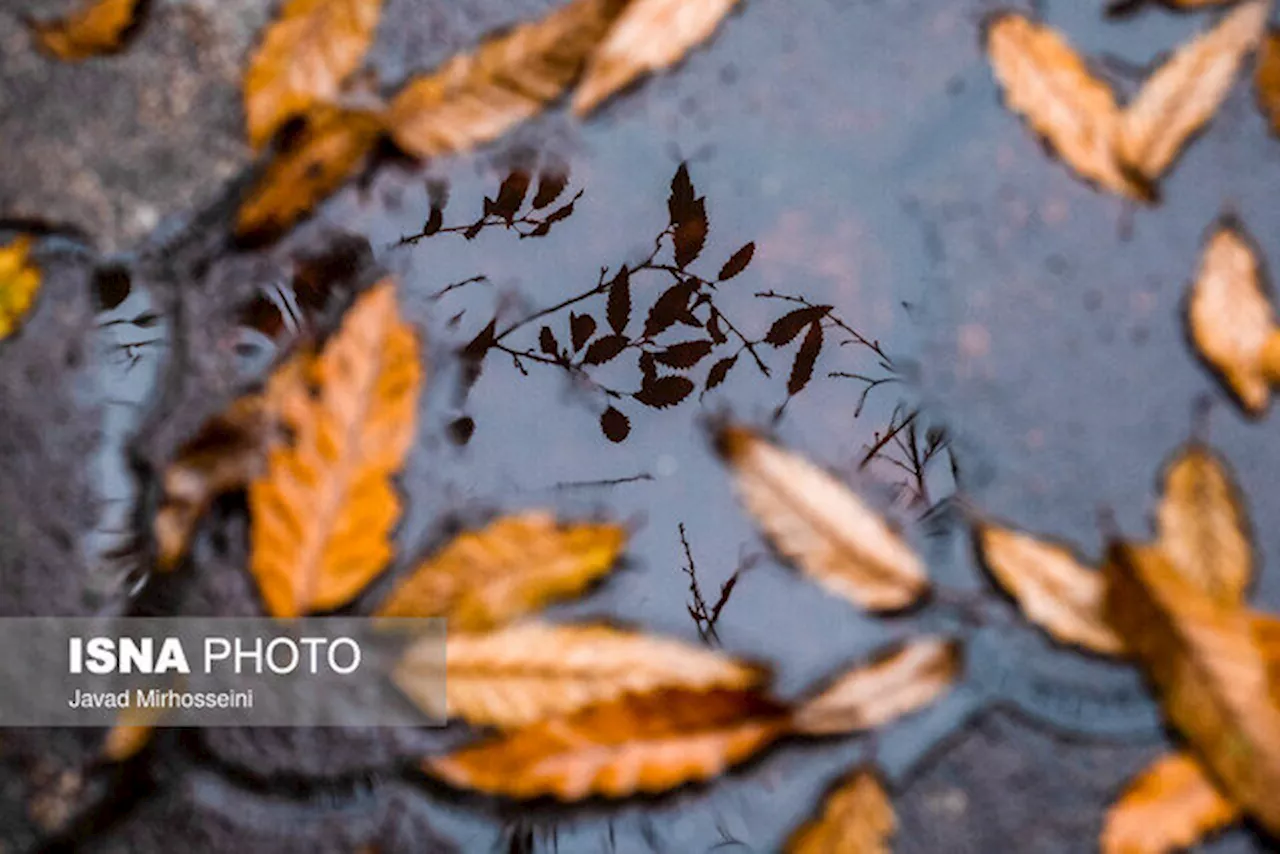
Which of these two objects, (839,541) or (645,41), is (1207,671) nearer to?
(839,541)

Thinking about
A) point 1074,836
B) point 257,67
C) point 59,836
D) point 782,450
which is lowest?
point 59,836

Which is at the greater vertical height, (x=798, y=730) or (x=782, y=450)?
(x=782, y=450)

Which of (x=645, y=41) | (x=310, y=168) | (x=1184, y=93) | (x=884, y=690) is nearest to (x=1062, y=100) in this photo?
(x=1184, y=93)

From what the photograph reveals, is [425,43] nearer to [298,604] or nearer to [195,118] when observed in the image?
[195,118]

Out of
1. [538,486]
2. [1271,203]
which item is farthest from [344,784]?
[1271,203]

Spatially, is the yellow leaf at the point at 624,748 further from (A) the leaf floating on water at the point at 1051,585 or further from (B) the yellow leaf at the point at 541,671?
(A) the leaf floating on water at the point at 1051,585

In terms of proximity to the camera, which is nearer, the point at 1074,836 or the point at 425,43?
the point at 1074,836

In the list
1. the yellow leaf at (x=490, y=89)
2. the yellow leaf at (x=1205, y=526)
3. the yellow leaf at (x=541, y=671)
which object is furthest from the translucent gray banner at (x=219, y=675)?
the yellow leaf at (x=1205, y=526)
